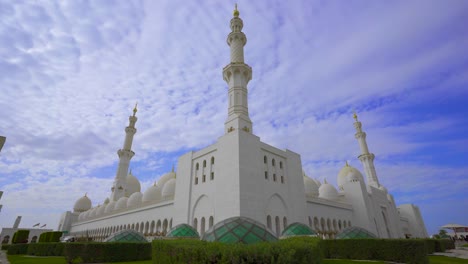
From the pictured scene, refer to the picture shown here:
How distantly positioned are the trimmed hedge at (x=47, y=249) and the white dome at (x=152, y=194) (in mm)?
12805

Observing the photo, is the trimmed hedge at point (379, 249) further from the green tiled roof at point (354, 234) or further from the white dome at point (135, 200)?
the white dome at point (135, 200)

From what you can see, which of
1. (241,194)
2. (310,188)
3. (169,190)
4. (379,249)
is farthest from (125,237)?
(310,188)

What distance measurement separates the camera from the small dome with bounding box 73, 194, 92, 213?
55.6m

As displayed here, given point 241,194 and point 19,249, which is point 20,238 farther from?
point 241,194

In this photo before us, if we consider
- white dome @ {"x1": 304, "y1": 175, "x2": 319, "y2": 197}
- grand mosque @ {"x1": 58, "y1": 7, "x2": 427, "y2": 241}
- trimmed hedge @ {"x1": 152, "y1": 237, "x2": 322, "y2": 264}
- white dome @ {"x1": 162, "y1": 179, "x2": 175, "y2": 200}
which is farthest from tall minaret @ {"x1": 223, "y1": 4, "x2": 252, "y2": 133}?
trimmed hedge @ {"x1": 152, "y1": 237, "x2": 322, "y2": 264}

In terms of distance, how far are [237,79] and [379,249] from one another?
19.4m

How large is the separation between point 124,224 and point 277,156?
24330 millimetres

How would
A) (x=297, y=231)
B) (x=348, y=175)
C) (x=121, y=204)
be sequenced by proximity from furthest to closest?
(x=348, y=175) < (x=121, y=204) < (x=297, y=231)

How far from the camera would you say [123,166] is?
142 feet

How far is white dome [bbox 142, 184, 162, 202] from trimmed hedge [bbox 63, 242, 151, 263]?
17768 mm

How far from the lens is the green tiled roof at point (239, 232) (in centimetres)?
859

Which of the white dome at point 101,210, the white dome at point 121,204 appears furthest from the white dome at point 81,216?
the white dome at point 121,204

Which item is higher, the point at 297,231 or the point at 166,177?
the point at 166,177

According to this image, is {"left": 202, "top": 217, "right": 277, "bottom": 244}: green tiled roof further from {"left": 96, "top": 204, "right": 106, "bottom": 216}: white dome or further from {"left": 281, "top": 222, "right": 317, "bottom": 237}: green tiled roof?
{"left": 96, "top": 204, "right": 106, "bottom": 216}: white dome
